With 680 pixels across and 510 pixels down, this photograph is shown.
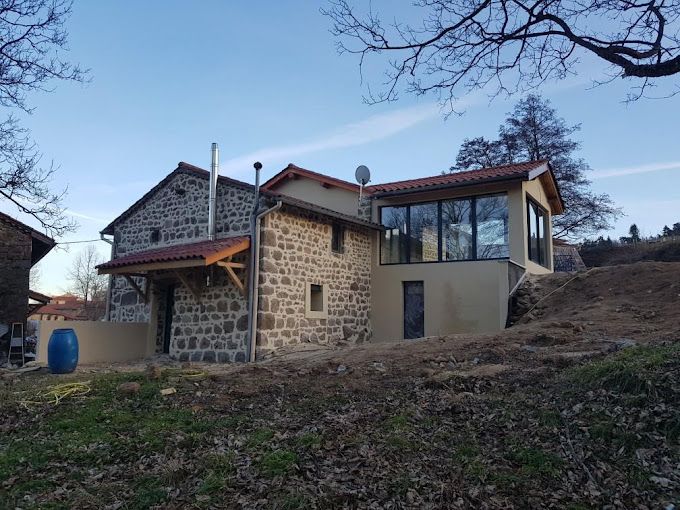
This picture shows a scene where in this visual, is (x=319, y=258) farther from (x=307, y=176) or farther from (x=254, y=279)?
(x=307, y=176)

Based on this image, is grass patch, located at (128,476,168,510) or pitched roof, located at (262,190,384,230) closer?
grass patch, located at (128,476,168,510)

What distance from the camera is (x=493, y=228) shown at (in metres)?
14.5

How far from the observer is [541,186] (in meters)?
17.3

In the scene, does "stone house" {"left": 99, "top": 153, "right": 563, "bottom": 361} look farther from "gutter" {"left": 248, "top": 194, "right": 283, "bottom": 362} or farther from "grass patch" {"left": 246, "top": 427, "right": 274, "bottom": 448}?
"grass patch" {"left": 246, "top": 427, "right": 274, "bottom": 448}

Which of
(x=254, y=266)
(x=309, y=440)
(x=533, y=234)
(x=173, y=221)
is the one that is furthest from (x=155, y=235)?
(x=309, y=440)

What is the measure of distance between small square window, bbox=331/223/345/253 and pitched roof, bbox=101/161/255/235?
10.0ft

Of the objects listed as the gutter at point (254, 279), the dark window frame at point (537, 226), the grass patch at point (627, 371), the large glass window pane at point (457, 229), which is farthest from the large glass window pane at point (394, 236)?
the grass patch at point (627, 371)

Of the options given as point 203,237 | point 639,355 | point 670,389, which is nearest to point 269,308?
point 203,237

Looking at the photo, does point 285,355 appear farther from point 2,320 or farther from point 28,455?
point 2,320

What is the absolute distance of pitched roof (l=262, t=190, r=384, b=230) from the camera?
39.8 feet

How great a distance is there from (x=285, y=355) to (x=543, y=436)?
25.9ft

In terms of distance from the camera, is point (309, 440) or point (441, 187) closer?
point (309, 440)

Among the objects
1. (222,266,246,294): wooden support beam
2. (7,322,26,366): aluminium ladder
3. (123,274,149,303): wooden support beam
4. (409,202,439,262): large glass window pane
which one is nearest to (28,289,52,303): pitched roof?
(7,322,26,366): aluminium ladder

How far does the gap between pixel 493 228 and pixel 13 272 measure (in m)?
13.6
